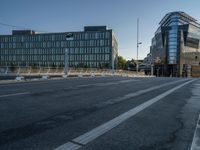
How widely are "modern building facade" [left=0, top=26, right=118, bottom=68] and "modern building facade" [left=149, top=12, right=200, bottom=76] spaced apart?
91.7ft

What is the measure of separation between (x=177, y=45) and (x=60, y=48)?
61634 millimetres

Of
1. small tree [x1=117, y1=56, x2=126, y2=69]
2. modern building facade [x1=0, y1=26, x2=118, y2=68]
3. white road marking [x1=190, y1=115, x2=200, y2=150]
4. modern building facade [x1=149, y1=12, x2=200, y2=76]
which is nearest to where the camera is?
white road marking [x1=190, y1=115, x2=200, y2=150]

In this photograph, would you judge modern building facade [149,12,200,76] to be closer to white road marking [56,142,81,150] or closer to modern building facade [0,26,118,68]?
modern building facade [0,26,118,68]

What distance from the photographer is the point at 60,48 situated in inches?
6654

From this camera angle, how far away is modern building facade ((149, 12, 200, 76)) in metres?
137

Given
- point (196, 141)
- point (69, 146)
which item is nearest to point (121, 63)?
point (196, 141)

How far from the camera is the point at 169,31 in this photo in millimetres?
139000

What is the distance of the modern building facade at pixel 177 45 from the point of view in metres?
137

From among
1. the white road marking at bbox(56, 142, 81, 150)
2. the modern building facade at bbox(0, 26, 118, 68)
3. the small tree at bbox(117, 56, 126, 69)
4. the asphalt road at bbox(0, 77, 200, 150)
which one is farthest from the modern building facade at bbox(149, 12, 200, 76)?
the white road marking at bbox(56, 142, 81, 150)

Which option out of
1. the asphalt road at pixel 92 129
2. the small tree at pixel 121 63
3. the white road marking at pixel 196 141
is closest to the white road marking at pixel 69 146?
the asphalt road at pixel 92 129

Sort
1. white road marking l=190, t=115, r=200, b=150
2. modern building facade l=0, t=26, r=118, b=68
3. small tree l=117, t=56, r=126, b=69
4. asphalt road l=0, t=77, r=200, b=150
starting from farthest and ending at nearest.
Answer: small tree l=117, t=56, r=126, b=69, modern building facade l=0, t=26, r=118, b=68, white road marking l=190, t=115, r=200, b=150, asphalt road l=0, t=77, r=200, b=150

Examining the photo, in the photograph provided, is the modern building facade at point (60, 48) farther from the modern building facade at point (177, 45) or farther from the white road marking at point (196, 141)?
the white road marking at point (196, 141)

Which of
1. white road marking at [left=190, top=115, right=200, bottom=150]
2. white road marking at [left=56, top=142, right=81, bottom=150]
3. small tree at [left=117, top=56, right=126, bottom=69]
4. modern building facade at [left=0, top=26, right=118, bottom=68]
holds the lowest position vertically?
white road marking at [left=190, top=115, right=200, bottom=150]

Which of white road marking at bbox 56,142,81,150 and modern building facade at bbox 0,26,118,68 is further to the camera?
modern building facade at bbox 0,26,118,68
